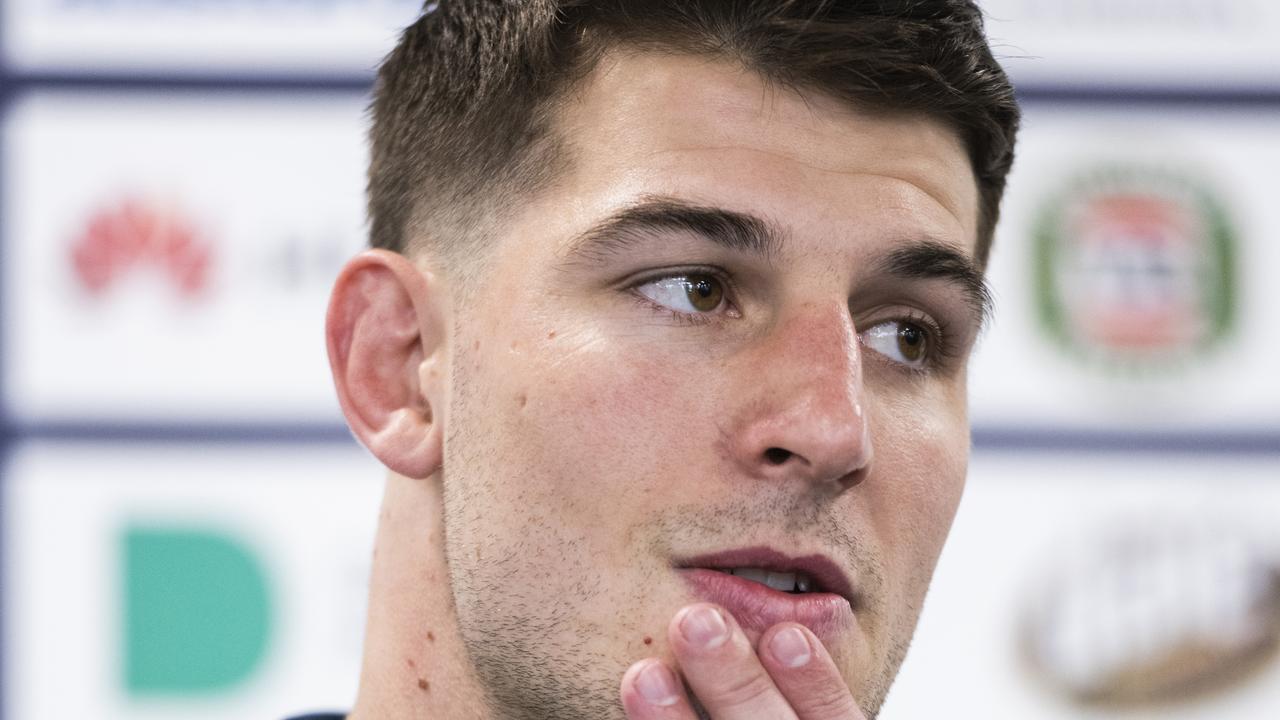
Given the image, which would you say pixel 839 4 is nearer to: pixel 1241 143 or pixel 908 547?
pixel 908 547

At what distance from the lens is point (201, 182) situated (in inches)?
106

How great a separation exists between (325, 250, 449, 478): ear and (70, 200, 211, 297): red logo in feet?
4.04

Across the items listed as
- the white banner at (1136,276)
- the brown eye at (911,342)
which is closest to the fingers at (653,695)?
the brown eye at (911,342)

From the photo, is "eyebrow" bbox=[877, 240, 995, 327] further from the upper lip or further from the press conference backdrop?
the press conference backdrop

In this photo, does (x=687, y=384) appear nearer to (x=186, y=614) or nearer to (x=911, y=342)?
(x=911, y=342)

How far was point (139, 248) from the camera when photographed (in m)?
2.65

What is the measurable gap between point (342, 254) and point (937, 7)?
1434mm

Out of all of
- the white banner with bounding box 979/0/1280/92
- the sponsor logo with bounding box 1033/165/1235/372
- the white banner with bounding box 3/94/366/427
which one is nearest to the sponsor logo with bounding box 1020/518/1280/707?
the sponsor logo with bounding box 1033/165/1235/372

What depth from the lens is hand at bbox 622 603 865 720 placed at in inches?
48.5

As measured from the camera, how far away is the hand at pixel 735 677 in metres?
1.23

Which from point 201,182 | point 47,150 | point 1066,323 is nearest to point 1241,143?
point 1066,323

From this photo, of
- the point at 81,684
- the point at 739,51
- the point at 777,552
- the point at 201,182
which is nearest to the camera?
the point at 777,552

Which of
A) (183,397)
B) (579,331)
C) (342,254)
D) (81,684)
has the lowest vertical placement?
Answer: (81,684)

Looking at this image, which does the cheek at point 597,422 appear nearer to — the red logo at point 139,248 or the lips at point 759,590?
the lips at point 759,590
